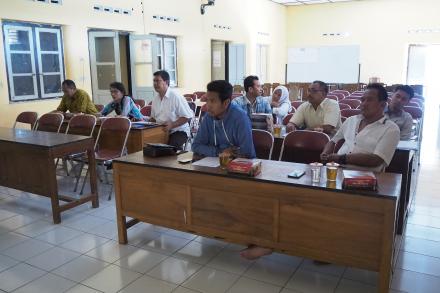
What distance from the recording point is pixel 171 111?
449 cm

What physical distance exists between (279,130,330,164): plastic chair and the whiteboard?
385 inches

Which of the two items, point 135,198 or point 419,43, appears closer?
point 135,198

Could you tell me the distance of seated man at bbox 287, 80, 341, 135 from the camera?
3.78 meters

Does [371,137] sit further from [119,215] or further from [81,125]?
[81,125]

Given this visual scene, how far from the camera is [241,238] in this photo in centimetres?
243

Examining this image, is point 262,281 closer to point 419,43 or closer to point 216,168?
point 216,168

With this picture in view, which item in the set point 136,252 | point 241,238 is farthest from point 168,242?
point 241,238

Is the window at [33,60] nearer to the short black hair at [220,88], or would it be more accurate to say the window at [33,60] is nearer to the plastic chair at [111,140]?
the plastic chair at [111,140]

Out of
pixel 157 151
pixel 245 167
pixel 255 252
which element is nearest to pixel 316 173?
pixel 245 167

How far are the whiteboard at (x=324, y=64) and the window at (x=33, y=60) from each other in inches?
327

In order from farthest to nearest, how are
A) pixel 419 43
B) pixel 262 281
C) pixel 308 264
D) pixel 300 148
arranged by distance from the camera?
1. pixel 419 43
2. pixel 300 148
3. pixel 308 264
4. pixel 262 281

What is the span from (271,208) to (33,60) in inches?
206

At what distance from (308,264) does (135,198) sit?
4.22 ft

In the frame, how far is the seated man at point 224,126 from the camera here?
2.75 meters
